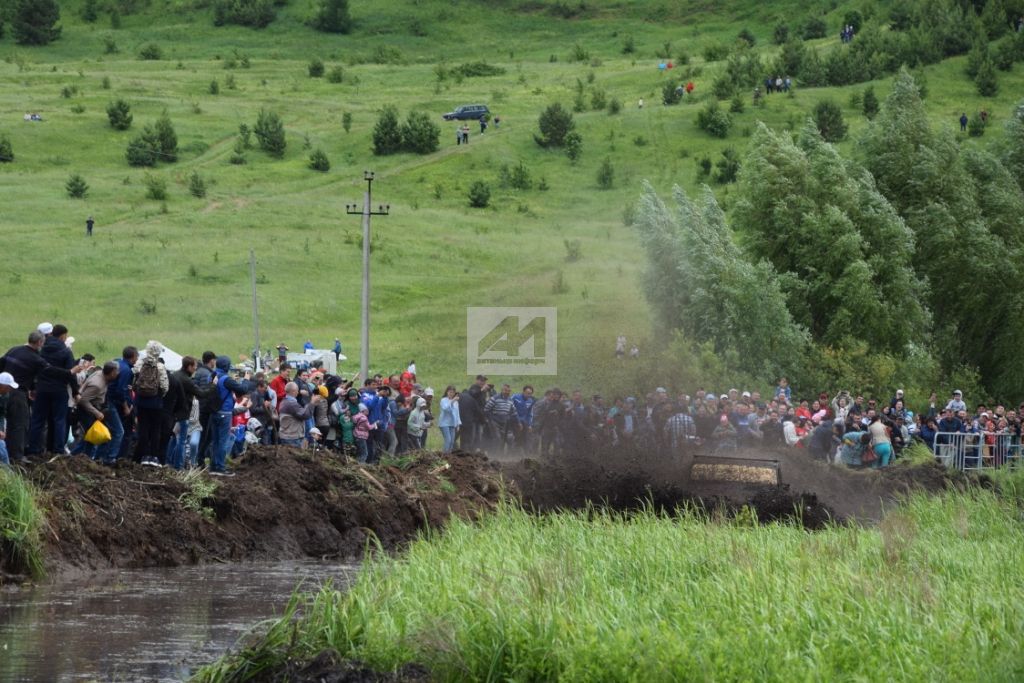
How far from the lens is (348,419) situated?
28.3 meters

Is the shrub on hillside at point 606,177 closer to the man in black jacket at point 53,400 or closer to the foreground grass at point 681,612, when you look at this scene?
the man in black jacket at point 53,400

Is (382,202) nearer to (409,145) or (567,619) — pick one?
(409,145)

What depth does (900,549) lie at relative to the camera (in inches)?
608

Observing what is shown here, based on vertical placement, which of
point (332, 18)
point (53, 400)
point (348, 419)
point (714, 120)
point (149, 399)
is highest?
point (53, 400)

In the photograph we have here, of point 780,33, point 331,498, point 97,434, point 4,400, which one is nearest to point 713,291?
point 331,498

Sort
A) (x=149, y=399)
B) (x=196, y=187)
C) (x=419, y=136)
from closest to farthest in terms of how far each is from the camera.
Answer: (x=149, y=399), (x=196, y=187), (x=419, y=136)

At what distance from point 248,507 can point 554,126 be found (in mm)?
93873

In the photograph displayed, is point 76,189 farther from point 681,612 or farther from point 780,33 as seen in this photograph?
point 780,33

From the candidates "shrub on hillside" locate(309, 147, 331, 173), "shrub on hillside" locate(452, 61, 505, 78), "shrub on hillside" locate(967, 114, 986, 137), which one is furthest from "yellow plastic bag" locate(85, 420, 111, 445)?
"shrub on hillside" locate(452, 61, 505, 78)

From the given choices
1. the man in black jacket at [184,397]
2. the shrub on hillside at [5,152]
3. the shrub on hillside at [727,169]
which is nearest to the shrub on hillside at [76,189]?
the shrub on hillside at [5,152]

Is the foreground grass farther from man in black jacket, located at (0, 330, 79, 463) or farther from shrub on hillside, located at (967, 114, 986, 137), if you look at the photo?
shrub on hillside, located at (967, 114, 986, 137)

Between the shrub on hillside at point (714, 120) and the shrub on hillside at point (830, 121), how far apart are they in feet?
22.2

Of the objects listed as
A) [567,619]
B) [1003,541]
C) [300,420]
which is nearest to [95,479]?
[300,420]

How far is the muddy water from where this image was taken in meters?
13.5
